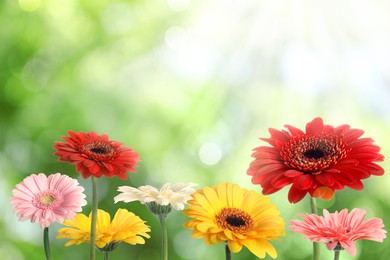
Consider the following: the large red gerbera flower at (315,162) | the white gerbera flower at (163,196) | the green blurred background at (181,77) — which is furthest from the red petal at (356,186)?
the green blurred background at (181,77)

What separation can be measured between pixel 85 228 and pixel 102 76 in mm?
373

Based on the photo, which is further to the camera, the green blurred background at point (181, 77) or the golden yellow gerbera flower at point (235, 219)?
the green blurred background at point (181, 77)

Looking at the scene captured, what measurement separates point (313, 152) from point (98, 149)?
0.18 meters

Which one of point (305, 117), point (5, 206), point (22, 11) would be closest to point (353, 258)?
point (305, 117)

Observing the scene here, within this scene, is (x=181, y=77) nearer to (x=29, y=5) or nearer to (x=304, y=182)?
(x=29, y=5)

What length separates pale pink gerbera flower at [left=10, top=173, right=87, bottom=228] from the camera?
504mm

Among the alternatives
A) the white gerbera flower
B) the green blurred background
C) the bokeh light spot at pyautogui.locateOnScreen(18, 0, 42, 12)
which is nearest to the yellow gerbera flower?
the white gerbera flower

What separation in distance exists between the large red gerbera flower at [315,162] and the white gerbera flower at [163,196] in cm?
6

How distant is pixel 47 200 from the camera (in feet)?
1.69

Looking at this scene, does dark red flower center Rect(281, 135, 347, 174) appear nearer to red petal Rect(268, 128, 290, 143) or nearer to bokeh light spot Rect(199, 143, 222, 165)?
red petal Rect(268, 128, 290, 143)

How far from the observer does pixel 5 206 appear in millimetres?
815

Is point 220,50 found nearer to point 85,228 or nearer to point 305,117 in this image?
point 305,117

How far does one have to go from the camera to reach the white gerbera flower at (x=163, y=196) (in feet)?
1.65

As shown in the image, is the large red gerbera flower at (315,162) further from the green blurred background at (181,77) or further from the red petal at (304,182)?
the green blurred background at (181,77)
